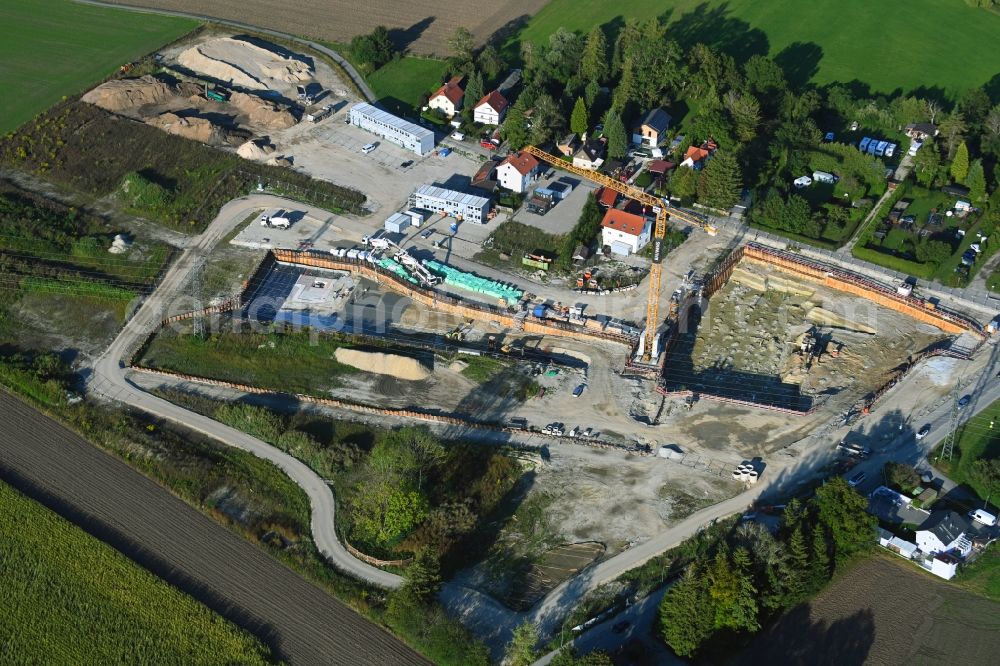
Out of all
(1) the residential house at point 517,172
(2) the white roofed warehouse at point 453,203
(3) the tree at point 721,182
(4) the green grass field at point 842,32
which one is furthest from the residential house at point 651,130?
(2) the white roofed warehouse at point 453,203

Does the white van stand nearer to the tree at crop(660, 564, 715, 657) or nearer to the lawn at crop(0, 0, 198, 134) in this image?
the tree at crop(660, 564, 715, 657)

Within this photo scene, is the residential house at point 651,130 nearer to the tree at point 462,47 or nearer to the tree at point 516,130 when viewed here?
the tree at point 516,130

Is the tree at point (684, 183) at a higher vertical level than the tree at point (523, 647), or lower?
higher

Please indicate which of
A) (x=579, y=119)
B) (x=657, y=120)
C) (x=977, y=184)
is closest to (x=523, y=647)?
(x=579, y=119)

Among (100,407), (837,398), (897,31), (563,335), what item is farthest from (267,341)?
(897,31)

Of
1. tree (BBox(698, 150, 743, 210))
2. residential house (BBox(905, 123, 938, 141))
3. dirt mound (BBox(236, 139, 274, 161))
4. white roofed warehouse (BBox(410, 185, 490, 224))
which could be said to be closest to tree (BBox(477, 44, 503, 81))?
white roofed warehouse (BBox(410, 185, 490, 224))

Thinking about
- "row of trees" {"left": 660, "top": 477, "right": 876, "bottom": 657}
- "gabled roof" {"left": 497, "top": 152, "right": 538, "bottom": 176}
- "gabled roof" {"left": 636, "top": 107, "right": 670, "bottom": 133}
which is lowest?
"row of trees" {"left": 660, "top": 477, "right": 876, "bottom": 657}
